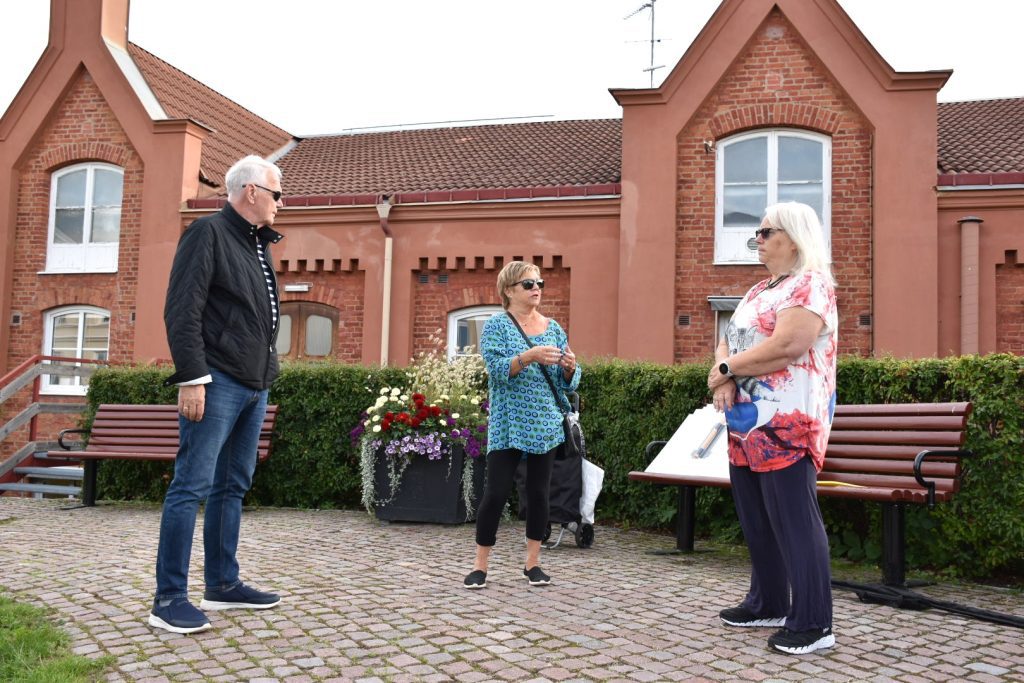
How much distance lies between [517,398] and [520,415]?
0.10 m

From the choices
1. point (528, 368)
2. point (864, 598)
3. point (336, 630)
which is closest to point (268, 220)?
point (528, 368)

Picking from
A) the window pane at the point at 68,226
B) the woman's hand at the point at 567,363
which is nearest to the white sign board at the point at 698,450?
the woman's hand at the point at 567,363

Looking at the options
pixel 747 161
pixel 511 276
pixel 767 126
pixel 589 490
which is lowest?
pixel 589 490

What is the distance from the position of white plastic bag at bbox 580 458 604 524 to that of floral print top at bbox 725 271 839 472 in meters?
2.55

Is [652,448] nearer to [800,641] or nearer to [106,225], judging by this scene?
[800,641]

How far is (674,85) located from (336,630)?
42.7 ft

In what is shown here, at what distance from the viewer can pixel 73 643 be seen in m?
3.85

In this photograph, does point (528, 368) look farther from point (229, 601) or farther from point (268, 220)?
point (229, 601)

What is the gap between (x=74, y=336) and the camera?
1800 cm

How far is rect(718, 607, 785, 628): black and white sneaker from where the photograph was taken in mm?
4215

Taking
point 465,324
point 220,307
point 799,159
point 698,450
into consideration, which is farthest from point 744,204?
point 220,307

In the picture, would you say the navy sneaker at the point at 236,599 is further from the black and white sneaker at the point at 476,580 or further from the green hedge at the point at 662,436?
the green hedge at the point at 662,436

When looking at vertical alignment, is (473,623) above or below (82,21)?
below

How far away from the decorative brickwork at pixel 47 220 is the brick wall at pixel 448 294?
5639 millimetres
